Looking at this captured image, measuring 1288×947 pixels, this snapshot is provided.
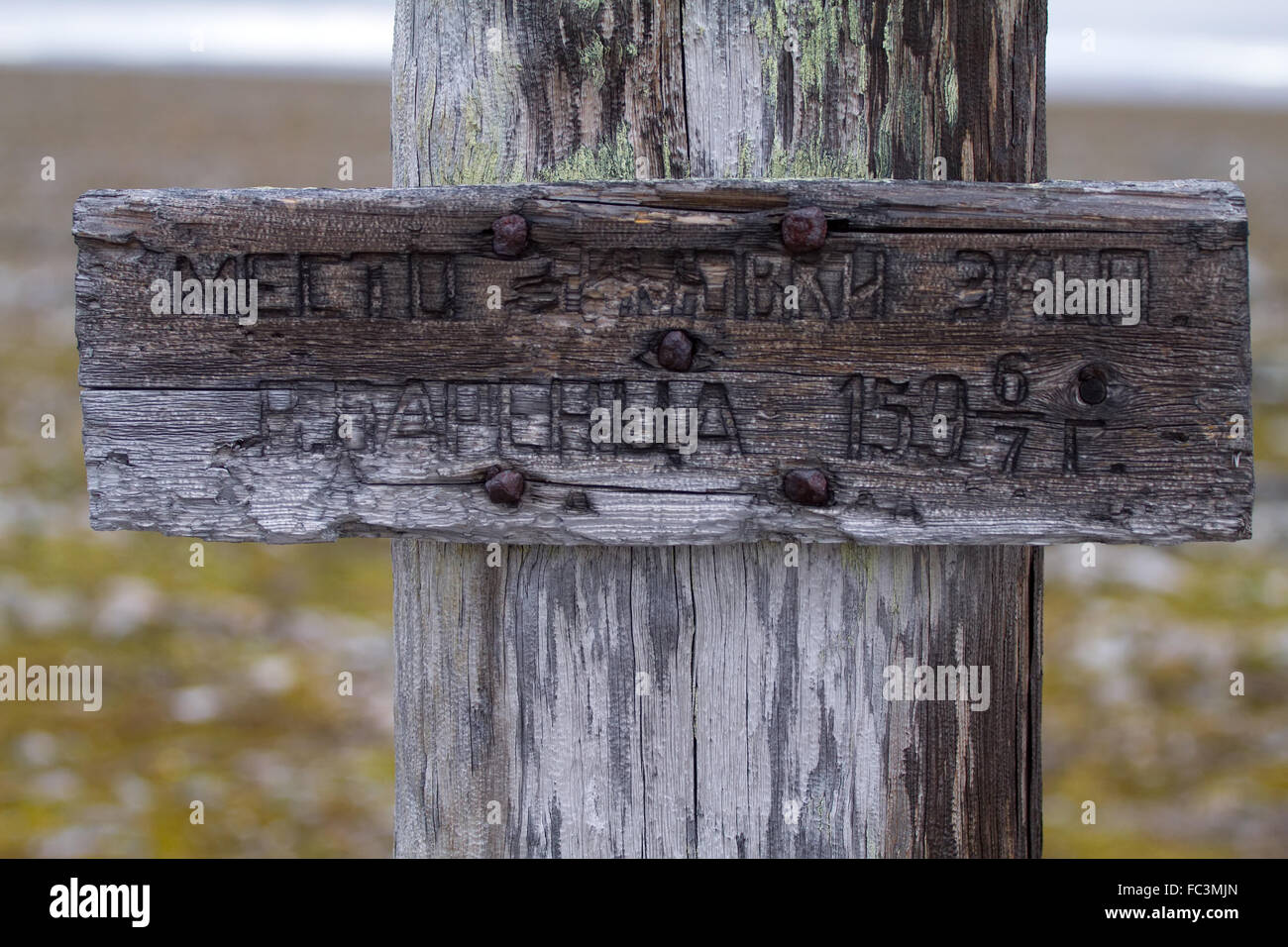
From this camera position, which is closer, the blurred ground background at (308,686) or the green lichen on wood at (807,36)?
the green lichen on wood at (807,36)

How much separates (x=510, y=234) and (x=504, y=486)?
0.35 metres

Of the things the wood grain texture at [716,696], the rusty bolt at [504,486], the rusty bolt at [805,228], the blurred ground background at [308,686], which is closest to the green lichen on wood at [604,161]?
the rusty bolt at [805,228]

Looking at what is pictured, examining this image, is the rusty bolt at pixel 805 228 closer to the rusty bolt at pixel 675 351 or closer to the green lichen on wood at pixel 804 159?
the green lichen on wood at pixel 804 159

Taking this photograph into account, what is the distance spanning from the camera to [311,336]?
5.59 ft

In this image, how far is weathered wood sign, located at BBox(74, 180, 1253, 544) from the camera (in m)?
1.65

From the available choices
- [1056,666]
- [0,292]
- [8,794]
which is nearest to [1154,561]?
[1056,666]

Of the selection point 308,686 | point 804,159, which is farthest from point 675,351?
point 308,686

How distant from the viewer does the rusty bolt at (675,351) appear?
1.65m

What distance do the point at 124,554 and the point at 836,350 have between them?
561cm

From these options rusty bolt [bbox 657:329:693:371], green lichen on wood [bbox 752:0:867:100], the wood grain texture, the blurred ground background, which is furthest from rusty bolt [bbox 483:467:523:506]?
the blurred ground background

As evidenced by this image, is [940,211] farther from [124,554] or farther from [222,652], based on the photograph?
[124,554]

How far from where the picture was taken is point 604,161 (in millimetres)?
1721

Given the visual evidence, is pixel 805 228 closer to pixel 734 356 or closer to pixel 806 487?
pixel 734 356

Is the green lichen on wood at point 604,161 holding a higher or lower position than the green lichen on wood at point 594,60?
lower
